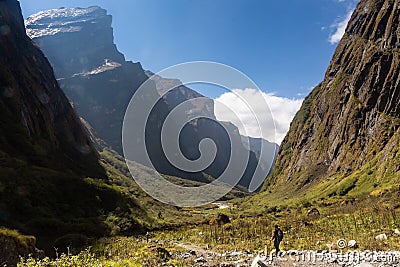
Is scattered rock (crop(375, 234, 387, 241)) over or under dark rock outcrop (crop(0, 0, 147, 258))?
under

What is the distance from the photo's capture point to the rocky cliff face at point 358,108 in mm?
96219

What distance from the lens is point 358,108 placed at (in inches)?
4385

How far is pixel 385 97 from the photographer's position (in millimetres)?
100875

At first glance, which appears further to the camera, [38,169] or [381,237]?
[38,169]

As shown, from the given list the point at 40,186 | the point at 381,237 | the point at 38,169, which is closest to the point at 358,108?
the point at 38,169

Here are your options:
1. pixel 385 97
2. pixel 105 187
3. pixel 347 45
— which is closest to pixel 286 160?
pixel 347 45

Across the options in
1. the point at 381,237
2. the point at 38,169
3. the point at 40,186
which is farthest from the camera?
the point at 38,169

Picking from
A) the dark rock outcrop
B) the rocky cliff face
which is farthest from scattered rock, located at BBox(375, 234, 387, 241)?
the rocky cliff face

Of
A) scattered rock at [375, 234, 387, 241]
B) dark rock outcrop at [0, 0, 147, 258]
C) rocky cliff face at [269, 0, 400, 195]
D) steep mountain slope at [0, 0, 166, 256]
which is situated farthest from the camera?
rocky cliff face at [269, 0, 400, 195]

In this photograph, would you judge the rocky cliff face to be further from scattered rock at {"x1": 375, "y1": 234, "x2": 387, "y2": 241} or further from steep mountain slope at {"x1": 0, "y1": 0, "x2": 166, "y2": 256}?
steep mountain slope at {"x1": 0, "y1": 0, "x2": 166, "y2": 256}

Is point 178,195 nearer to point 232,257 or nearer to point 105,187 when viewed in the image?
point 105,187

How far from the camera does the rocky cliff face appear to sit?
316 feet

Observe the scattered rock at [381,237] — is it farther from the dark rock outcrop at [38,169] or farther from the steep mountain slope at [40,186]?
the steep mountain slope at [40,186]

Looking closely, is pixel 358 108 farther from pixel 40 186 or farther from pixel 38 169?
pixel 40 186
